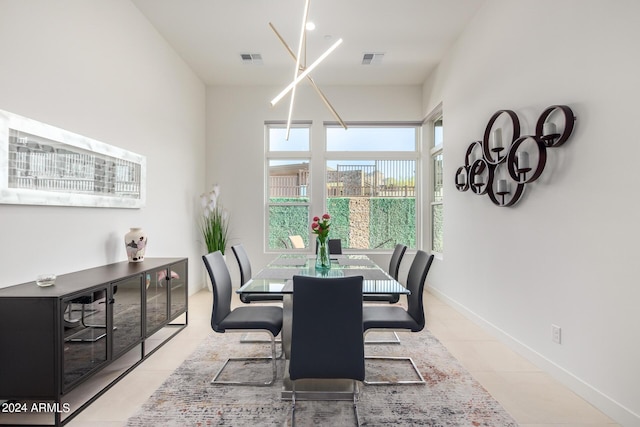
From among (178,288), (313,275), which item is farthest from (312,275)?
(178,288)

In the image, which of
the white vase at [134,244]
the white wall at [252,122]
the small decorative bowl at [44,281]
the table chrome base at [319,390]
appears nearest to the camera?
the small decorative bowl at [44,281]

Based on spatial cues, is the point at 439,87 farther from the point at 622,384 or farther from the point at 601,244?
the point at 622,384

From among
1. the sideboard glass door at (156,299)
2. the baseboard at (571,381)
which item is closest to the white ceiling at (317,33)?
the sideboard glass door at (156,299)

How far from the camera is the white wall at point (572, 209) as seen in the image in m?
2.12

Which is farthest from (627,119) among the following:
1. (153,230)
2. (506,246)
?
(153,230)

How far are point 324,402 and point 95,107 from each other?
3.06 meters

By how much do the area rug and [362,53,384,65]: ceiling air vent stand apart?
3954mm

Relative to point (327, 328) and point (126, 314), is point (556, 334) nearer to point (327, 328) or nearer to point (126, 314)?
point (327, 328)

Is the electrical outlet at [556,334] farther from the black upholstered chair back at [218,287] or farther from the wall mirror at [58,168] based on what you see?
the wall mirror at [58,168]

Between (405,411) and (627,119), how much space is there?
217 cm

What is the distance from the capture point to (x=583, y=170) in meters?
2.46

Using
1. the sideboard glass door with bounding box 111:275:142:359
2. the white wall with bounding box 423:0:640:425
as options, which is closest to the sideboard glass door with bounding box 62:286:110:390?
the sideboard glass door with bounding box 111:275:142:359

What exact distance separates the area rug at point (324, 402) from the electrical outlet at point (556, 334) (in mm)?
691

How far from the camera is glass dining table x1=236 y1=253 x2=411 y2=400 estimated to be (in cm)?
241
